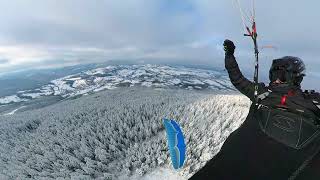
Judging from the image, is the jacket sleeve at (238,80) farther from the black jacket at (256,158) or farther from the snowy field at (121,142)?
the snowy field at (121,142)

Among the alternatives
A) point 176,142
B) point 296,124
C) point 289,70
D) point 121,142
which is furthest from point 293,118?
point 121,142

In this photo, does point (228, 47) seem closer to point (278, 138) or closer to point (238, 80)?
point (238, 80)

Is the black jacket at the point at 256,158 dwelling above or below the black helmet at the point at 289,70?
below


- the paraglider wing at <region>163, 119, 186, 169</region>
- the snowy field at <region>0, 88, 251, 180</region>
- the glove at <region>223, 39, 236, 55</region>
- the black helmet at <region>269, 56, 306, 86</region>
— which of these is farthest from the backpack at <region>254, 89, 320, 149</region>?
the snowy field at <region>0, 88, 251, 180</region>

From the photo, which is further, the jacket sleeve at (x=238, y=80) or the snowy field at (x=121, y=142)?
the snowy field at (x=121, y=142)

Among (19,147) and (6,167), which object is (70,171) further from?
(19,147)

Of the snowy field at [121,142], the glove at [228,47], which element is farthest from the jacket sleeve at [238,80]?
the snowy field at [121,142]
